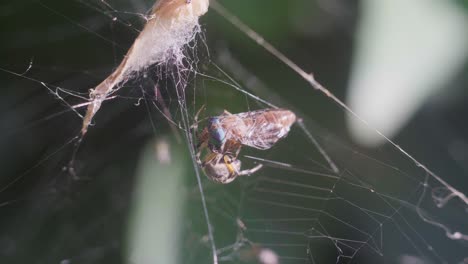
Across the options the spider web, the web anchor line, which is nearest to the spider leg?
the spider web

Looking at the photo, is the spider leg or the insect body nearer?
the insect body

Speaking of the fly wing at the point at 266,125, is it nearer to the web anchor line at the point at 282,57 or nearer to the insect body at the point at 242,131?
the insect body at the point at 242,131

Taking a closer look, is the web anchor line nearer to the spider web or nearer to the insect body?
the spider web

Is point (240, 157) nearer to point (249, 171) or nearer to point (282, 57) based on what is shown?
point (249, 171)

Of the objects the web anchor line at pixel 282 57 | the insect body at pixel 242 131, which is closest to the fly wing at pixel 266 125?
the insect body at pixel 242 131

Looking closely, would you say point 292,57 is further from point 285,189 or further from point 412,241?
point 412,241

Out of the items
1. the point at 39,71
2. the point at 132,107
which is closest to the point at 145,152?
the point at 132,107

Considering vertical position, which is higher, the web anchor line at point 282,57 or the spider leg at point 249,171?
the web anchor line at point 282,57
